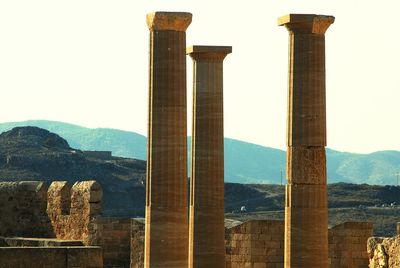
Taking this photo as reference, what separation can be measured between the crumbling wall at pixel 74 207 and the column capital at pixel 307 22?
30.7 ft

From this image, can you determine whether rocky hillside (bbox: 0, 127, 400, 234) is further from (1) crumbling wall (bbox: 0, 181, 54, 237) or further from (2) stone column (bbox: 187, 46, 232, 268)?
(2) stone column (bbox: 187, 46, 232, 268)

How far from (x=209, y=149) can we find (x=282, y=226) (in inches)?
116

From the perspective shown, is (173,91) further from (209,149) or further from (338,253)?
(338,253)

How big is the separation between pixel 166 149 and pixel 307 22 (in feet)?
13.9

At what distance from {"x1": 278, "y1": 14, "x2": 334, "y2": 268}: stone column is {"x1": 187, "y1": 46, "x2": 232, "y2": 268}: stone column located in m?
3.57

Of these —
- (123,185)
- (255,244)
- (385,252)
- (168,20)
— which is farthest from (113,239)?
(123,185)

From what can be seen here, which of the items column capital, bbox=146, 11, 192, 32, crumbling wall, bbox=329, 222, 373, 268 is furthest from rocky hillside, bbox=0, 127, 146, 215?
column capital, bbox=146, 11, 192, 32

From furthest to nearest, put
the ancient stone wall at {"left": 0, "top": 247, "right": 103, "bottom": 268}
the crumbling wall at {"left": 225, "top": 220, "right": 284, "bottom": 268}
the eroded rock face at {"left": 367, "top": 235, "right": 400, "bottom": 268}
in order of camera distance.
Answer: the crumbling wall at {"left": 225, "top": 220, "right": 284, "bottom": 268}
the ancient stone wall at {"left": 0, "top": 247, "right": 103, "bottom": 268}
the eroded rock face at {"left": 367, "top": 235, "right": 400, "bottom": 268}

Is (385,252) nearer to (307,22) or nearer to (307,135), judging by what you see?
(307,135)

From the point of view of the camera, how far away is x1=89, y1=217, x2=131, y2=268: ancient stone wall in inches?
1628

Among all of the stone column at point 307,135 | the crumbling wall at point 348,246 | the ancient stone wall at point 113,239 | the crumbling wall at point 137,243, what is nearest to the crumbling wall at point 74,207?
the ancient stone wall at point 113,239

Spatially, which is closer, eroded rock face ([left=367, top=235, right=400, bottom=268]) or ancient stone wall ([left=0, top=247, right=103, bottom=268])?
eroded rock face ([left=367, top=235, right=400, bottom=268])

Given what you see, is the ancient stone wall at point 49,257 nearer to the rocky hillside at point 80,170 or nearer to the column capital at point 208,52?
the column capital at point 208,52

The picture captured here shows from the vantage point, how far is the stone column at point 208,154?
123ft
